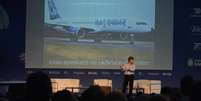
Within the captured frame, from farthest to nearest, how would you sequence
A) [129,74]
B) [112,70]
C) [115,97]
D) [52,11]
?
[112,70] < [52,11] < [129,74] < [115,97]

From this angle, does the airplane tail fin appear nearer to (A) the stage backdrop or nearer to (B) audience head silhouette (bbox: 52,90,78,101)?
(A) the stage backdrop

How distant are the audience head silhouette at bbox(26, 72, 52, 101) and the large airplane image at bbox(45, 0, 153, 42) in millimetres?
9621

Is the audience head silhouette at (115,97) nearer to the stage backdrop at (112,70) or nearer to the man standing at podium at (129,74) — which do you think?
the man standing at podium at (129,74)

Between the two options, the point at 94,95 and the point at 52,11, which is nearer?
the point at 94,95

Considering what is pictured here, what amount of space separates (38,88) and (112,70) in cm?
1007

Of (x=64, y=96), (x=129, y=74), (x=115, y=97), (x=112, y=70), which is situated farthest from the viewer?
(x=112, y=70)

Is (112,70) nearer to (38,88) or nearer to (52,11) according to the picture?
(52,11)

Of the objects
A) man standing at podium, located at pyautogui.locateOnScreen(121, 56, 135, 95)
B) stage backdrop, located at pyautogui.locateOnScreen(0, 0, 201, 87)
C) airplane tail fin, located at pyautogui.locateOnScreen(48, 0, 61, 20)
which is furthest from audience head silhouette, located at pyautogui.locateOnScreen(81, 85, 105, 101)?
stage backdrop, located at pyautogui.locateOnScreen(0, 0, 201, 87)

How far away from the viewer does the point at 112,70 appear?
13.7 meters

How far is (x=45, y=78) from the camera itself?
12.2ft

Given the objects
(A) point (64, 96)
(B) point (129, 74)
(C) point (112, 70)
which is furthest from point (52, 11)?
(A) point (64, 96)

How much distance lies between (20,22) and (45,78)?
9883 mm

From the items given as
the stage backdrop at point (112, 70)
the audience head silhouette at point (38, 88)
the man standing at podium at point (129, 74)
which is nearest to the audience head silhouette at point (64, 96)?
the audience head silhouette at point (38, 88)

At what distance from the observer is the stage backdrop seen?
1341 centimetres
